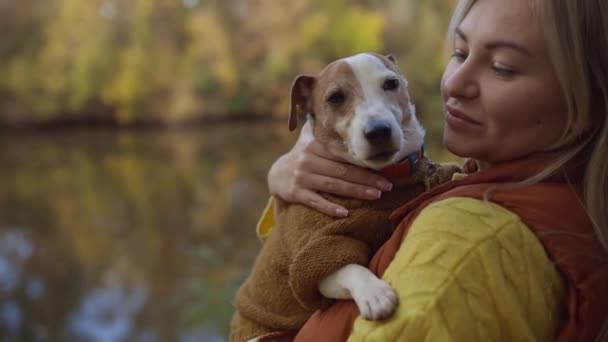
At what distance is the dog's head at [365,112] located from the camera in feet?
3.83

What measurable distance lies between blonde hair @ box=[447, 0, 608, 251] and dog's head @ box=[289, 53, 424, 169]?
1.12 ft

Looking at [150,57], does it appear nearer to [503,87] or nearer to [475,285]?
[503,87]

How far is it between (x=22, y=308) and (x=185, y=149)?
2672mm

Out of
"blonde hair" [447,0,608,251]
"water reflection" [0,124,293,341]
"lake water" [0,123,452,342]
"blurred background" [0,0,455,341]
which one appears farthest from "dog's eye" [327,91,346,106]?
"blurred background" [0,0,455,341]

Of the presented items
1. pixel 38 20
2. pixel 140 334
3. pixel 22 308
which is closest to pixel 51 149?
pixel 38 20

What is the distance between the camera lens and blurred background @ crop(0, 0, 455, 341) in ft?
15.5

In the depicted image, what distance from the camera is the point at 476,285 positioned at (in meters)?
0.78

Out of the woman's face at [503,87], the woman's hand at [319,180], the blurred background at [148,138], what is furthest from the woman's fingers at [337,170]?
the blurred background at [148,138]

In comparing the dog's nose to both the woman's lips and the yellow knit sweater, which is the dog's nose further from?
the yellow knit sweater

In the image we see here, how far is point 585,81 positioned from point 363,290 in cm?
44

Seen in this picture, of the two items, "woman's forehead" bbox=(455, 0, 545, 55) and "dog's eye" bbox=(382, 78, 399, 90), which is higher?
"woman's forehead" bbox=(455, 0, 545, 55)

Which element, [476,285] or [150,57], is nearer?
[476,285]

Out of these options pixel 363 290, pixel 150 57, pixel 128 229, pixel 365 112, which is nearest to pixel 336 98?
pixel 365 112

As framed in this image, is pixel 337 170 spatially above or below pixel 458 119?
below
